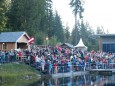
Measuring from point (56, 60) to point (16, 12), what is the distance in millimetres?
29424

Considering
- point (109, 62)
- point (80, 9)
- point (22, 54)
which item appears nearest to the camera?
point (22, 54)

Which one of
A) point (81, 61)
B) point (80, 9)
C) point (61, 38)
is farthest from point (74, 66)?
point (61, 38)

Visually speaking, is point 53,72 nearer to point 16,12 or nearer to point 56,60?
point 56,60

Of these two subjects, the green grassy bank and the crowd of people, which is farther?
the crowd of people

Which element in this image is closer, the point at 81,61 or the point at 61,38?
the point at 81,61

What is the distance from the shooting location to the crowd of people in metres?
38.4

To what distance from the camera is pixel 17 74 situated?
113 feet

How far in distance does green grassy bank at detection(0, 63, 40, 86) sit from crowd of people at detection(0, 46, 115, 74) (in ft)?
4.00

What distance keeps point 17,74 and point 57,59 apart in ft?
24.0

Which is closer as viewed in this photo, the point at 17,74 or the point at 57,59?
the point at 17,74

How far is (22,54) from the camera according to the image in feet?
129

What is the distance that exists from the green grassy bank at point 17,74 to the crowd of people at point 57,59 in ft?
4.00

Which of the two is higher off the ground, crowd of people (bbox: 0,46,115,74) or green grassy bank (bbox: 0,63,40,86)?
crowd of people (bbox: 0,46,115,74)

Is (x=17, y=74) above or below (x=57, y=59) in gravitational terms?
below
